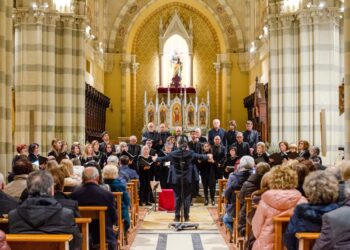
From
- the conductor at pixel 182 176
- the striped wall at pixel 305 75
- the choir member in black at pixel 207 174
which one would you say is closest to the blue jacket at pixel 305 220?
the conductor at pixel 182 176

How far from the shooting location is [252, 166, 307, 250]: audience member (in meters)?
6.74

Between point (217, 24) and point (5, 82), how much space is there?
19.4 metres

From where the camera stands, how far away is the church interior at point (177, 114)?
716cm

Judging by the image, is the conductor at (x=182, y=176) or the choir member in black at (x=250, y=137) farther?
the choir member in black at (x=250, y=137)

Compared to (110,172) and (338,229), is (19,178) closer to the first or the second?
(110,172)

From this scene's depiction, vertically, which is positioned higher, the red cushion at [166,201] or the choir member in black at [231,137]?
the choir member in black at [231,137]

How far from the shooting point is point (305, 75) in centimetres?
1911

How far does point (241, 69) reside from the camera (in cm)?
3050

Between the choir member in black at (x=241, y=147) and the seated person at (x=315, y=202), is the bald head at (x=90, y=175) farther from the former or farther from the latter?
the choir member in black at (x=241, y=147)

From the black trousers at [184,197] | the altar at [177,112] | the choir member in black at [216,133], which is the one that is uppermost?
the altar at [177,112]

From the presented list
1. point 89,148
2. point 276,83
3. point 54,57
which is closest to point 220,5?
point 276,83

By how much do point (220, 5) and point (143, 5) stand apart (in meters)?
3.79

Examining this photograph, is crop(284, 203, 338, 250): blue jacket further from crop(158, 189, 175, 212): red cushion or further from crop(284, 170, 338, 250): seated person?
crop(158, 189, 175, 212): red cushion

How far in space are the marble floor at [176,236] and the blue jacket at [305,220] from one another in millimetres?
4244
